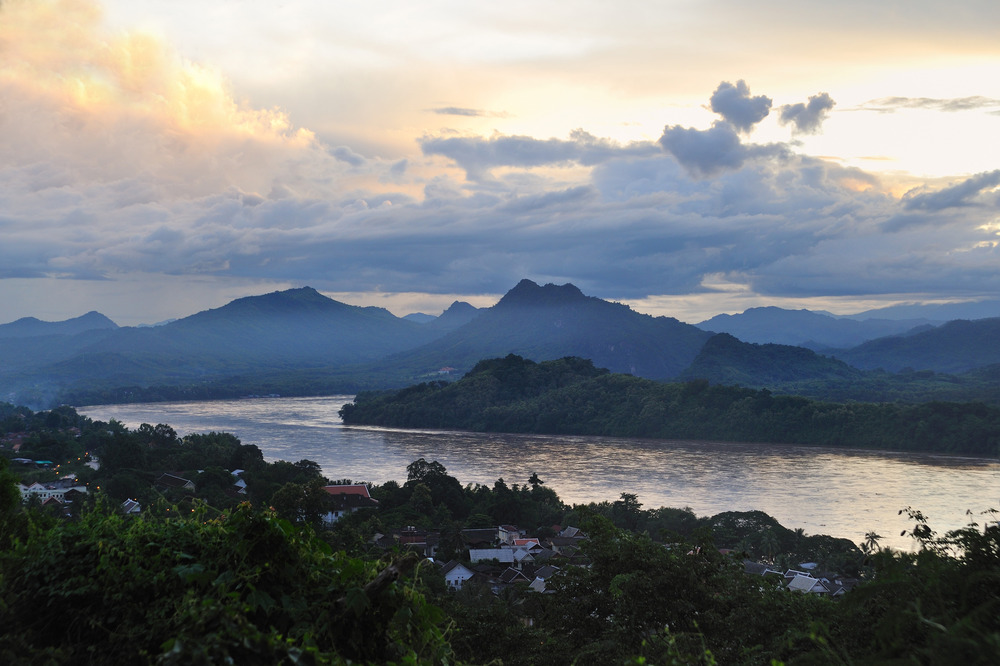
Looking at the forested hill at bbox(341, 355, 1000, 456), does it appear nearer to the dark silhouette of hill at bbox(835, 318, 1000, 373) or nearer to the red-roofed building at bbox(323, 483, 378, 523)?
the red-roofed building at bbox(323, 483, 378, 523)

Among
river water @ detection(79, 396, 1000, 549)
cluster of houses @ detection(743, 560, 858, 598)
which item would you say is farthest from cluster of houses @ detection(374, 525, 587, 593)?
river water @ detection(79, 396, 1000, 549)

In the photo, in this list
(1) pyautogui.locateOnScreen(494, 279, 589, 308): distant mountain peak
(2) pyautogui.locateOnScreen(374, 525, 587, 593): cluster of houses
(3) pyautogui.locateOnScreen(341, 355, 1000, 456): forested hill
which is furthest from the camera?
(1) pyautogui.locateOnScreen(494, 279, 589, 308): distant mountain peak

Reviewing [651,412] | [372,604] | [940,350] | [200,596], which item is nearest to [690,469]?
[651,412]

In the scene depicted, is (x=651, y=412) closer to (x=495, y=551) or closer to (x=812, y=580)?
(x=495, y=551)

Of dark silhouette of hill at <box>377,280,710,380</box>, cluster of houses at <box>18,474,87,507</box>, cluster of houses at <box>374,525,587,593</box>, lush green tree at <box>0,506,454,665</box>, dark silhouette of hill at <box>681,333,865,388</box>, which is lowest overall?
cluster of houses at <box>374,525,587,593</box>

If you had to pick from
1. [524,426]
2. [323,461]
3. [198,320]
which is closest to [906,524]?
[323,461]

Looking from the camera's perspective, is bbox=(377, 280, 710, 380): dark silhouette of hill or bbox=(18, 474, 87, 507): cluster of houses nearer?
bbox=(18, 474, 87, 507): cluster of houses

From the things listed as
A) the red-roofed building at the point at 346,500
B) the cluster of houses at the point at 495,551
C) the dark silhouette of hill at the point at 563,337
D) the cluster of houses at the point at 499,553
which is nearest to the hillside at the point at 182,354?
the dark silhouette of hill at the point at 563,337

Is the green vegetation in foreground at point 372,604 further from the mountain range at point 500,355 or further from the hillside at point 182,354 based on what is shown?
the hillside at point 182,354
